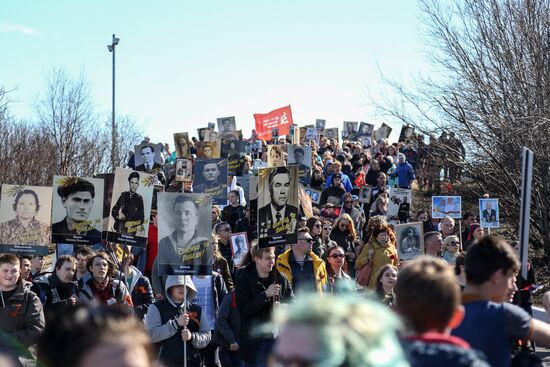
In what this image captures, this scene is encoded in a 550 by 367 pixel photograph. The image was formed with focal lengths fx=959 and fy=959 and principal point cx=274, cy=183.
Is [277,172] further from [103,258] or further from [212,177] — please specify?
[212,177]

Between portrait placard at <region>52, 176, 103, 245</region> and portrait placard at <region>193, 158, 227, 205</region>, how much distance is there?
26.6ft

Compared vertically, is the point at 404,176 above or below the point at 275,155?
below

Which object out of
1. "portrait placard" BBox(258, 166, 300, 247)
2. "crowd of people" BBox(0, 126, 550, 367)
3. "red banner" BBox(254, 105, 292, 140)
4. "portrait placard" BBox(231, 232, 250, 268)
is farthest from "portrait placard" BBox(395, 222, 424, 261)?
"red banner" BBox(254, 105, 292, 140)

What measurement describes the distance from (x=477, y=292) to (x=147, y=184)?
819 centimetres

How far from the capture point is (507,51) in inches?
773

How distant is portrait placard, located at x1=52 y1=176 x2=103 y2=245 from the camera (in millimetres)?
12258

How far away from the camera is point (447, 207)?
18.5 meters

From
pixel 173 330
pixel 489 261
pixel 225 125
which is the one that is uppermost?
pixel 225 125

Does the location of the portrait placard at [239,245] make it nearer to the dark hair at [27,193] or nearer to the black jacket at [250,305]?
the dark hair at [27,193]

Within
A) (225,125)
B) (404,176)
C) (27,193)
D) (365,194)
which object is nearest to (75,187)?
(27,193)

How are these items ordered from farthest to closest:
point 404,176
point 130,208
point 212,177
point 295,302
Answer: point 404,176 < point 212,177 < point 130,208 < point 295,302

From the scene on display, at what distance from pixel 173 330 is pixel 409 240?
5614mm

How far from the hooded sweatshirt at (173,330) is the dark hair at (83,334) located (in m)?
6.68

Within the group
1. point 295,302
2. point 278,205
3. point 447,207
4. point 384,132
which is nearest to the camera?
point 295,302
